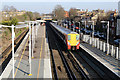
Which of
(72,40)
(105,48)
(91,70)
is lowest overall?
(91,70)

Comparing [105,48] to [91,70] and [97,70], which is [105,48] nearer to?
[97,70]

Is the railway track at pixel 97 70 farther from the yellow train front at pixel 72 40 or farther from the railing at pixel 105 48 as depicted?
the yellow train front at pixel 72 40


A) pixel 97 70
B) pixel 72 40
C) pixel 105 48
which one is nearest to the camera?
pixel 97 70

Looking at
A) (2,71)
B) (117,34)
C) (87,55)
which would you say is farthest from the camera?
(117,34)

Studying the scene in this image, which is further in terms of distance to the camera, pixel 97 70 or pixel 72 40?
pixel 72 40

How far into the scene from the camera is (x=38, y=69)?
1593cm

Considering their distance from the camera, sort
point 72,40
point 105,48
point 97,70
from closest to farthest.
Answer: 1. point 97,70
2. point 105,48
3. point 72,40

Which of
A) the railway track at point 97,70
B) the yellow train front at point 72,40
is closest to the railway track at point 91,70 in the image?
the railway track at point 97,70

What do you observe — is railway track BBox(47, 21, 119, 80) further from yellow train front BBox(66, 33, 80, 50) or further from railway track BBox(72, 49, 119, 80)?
yellow train front BBox(66, 33, 80, 50)

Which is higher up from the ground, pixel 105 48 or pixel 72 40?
pixel 72 40

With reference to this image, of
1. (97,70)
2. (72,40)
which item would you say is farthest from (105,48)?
(97,70)

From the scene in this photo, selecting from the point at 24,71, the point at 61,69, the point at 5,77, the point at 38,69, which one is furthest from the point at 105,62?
the point at 5,77

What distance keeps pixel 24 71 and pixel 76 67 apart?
208 inches

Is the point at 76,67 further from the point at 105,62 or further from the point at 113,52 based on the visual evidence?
the point at 113,52
